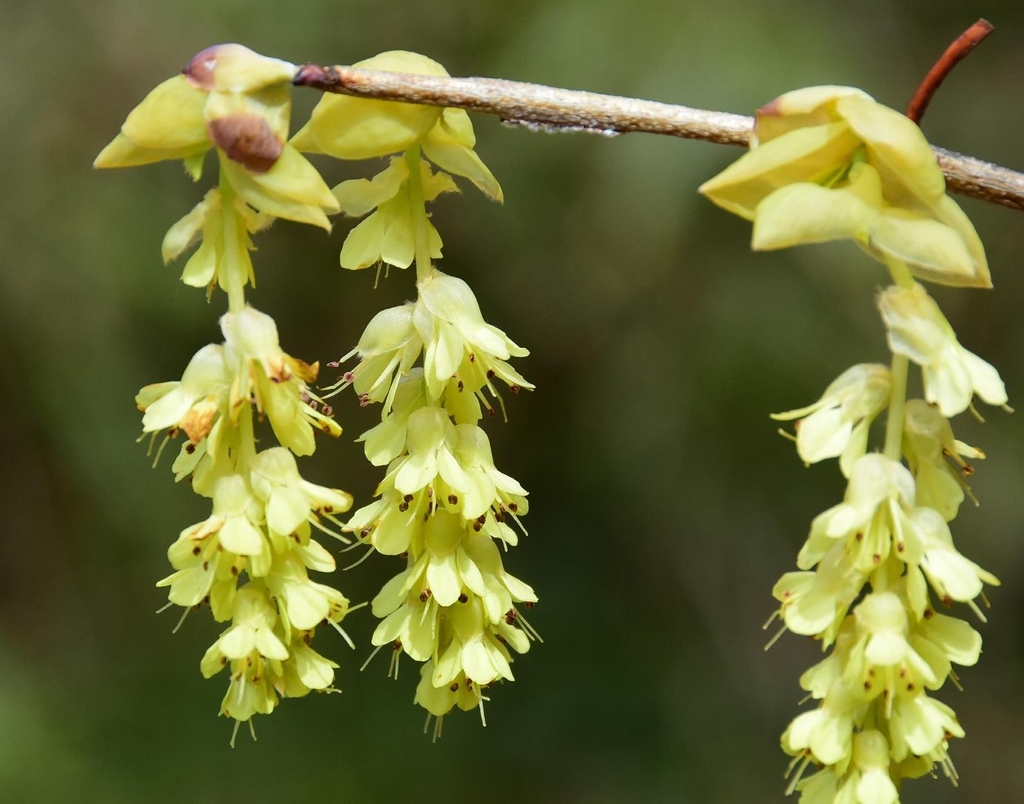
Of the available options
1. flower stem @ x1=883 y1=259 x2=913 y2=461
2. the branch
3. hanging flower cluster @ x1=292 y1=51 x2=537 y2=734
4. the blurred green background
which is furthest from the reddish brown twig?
the blurred green background

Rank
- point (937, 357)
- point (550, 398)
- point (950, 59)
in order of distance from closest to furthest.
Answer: point (937, 357)
point (950, 59)
point (550, 398)

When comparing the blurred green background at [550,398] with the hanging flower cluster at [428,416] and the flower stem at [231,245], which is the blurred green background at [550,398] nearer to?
the hanging flower cluster at [428,416]

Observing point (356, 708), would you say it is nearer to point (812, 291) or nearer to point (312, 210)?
point (812, 291)

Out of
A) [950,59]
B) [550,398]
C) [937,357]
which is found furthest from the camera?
Answer: [550,398]

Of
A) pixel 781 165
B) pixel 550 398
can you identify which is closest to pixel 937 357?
pixel 781 165

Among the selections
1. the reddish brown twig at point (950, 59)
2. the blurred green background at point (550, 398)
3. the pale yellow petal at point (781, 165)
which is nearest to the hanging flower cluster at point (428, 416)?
the pale yellow petal at point (781, 165)

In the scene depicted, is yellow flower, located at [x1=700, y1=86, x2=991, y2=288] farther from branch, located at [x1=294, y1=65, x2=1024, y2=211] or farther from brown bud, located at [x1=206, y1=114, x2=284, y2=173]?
brown bud, located at [x1=206, y1=114, x2=284, y2=173]

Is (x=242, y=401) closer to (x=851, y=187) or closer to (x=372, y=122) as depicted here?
(x=372, y=122)
